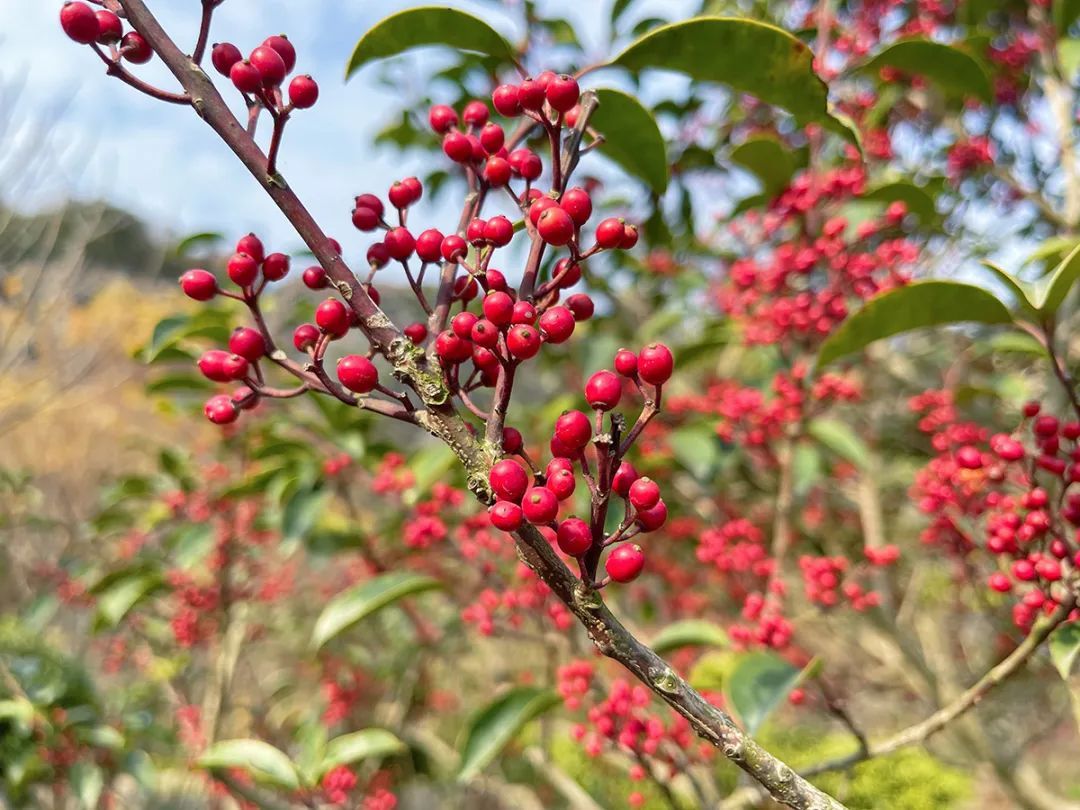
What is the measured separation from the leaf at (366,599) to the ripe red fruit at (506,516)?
1160mm

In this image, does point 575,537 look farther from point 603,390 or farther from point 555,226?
point 555,226

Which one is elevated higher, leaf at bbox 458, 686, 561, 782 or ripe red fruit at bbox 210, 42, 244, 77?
ripe red fruit at bbox 210, 42, 244, 77

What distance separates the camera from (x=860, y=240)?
1.93 m

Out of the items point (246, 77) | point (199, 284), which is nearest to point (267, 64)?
point (246, 77)

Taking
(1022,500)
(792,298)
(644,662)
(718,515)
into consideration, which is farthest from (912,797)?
(644,662)

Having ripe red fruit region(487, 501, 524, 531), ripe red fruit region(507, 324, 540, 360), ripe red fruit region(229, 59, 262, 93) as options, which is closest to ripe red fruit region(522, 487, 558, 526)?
ripe red fruit region(487, 501, 524, 531)

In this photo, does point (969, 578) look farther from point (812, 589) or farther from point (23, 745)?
point (23, 745)

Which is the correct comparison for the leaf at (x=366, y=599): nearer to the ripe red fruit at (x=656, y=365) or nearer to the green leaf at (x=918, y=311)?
the green leaf at (x=918, y=311)

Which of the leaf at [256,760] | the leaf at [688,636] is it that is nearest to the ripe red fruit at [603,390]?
the leaf at [688,636]

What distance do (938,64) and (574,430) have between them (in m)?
1.45

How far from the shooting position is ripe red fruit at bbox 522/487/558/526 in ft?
1.87

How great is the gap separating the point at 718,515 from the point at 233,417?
211 cm

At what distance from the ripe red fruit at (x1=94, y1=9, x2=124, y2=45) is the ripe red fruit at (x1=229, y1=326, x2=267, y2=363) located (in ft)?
0.91

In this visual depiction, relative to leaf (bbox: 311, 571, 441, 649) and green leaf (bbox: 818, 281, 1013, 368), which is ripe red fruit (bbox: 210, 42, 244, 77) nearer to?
green leaf (bbox: 818, 281, 1013, 368)
